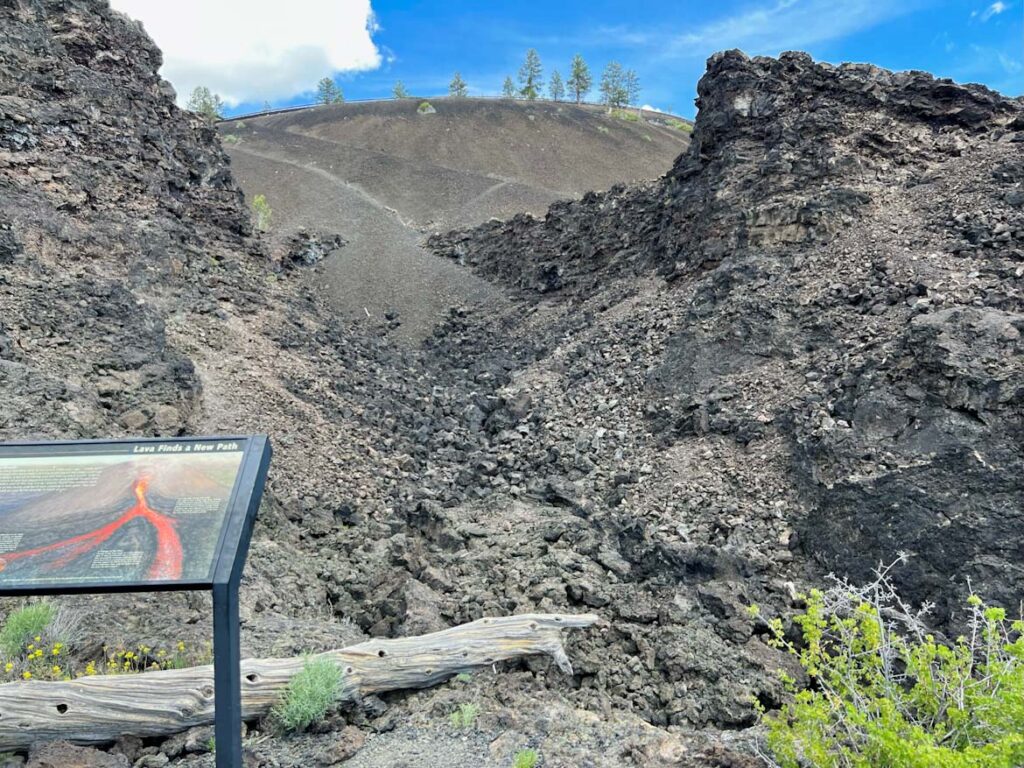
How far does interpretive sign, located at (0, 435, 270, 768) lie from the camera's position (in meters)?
3.36

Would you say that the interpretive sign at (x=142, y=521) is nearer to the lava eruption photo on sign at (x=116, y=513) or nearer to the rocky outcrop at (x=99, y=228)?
the lava eruption photo on sign at (x=116, y=513)

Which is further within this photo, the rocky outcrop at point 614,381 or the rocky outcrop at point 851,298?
the rocky outcrop at point 851,298

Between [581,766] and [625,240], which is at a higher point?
[625,240]

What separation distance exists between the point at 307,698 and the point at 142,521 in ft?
6.73

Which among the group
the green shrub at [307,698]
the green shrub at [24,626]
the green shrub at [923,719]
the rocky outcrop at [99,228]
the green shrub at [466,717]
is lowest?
the green shrub at [466,717]

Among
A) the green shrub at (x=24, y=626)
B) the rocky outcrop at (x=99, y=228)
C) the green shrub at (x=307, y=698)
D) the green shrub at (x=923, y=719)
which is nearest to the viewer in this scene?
the green shrub at (x=923, y=719)

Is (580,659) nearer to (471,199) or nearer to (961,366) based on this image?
(961,366)

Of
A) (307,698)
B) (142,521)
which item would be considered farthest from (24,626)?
(142,521)

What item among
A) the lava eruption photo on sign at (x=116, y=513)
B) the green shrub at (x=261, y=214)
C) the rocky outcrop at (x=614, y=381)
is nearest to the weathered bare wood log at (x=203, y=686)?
the rocky outcrop at (x=614, y=381)

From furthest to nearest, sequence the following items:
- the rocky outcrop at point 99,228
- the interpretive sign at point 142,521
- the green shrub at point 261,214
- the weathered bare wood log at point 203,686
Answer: the green shrub at point 261,214
the rocky outcrop at point 99,228
the weathered bare wood log at point 203,686
the interpretive sign at point 142,521

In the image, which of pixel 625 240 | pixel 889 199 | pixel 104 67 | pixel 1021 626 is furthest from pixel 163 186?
pixel 1021 626

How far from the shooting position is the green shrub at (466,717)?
4965 millimetres

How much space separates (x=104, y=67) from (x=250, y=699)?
16.2 meters

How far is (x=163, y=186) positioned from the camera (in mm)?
16328
